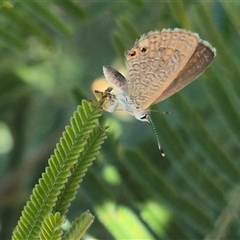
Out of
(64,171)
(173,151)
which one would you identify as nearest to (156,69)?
(173,151)

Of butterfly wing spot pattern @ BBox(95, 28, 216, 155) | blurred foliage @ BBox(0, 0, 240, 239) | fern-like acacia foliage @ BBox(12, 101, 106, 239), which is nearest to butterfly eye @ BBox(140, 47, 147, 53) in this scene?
Answer: butterfly wing spot pattern @ BBox(95, 28, 216, 155)

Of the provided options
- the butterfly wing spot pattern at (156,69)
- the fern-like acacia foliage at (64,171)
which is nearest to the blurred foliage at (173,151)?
the butterfly wing spot pattern at (156,69)

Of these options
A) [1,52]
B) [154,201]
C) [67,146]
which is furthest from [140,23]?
[67,146]

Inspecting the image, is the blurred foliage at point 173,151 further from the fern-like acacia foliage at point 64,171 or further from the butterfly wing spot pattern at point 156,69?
the fern-like acacia foliage at point 64,171

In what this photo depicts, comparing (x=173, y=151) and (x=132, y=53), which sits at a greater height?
(x=132, y=53)

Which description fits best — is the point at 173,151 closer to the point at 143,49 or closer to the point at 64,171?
the point at 143,49
